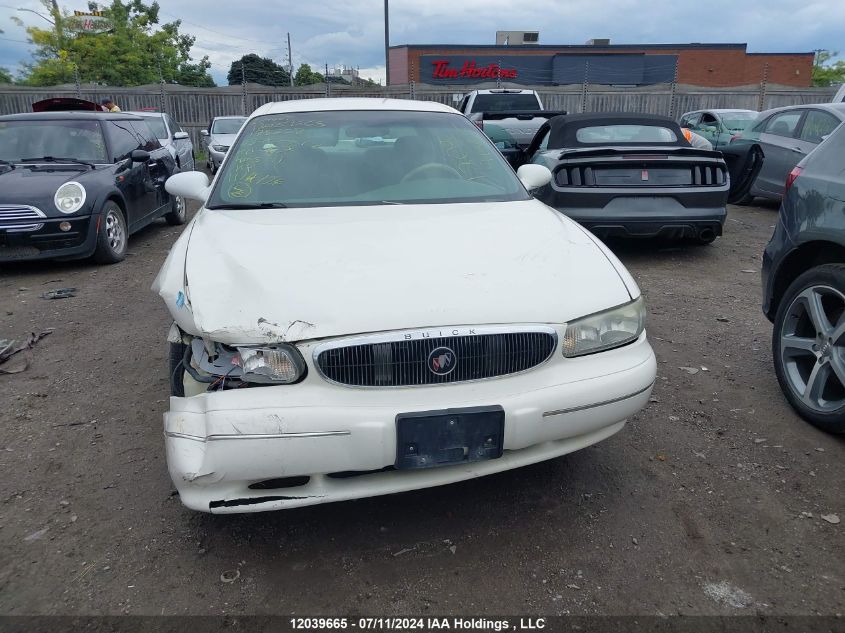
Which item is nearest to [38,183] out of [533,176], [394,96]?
[533,176]

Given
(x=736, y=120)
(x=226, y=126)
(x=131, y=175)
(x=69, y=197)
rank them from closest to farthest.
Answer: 1. (x=69, y=197)
2. (x=131, y=175)
3. (x=736, y=120)
4. (x=226, y=126)

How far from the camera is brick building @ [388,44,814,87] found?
137ft

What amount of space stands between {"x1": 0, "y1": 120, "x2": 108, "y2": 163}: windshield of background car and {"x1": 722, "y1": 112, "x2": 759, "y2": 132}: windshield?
11751mm

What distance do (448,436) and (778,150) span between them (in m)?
9.04

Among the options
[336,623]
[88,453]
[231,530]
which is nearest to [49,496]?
[88,453]

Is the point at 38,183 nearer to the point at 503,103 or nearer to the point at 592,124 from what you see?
the point at 592,124

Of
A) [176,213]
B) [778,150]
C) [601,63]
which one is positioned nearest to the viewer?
[778,150]

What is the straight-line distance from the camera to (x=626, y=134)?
7656 mm

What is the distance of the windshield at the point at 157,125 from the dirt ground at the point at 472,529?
6505 mm

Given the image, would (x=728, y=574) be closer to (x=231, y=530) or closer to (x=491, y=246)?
(x=491, y=246)

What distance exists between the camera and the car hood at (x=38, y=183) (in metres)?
6.41

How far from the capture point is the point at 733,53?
42500mm

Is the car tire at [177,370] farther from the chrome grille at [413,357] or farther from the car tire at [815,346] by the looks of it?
the car tire at [815,346]

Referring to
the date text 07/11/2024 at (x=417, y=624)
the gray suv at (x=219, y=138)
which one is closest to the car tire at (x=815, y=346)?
the date text 07/11/2024 at (x=417, y=624)
